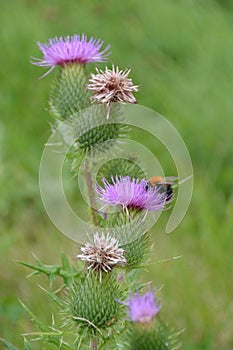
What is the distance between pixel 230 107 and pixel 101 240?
4576mm

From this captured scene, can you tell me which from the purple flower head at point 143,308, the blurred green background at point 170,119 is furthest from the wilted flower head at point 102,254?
the blurred green background at point 170,119

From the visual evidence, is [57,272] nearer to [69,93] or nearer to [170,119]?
[69,93]

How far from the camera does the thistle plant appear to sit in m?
2.47

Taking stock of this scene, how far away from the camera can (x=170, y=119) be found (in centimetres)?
692

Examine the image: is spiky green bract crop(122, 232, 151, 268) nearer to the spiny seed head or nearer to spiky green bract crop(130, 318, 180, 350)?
the spiny seed head

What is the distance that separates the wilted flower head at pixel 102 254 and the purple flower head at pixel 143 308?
209mm

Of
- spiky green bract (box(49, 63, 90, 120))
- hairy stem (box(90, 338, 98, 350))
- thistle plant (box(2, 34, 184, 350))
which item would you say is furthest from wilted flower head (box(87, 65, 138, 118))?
hairy stem (box(90, 338, 98, 350))

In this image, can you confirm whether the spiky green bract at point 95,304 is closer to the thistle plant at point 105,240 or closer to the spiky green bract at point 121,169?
the thistle plant at point 105,240

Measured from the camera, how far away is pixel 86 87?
10.2 ft

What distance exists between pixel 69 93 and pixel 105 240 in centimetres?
89

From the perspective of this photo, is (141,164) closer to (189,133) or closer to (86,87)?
(86,87)

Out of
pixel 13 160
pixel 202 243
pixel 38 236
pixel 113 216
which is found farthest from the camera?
pixel 13 160

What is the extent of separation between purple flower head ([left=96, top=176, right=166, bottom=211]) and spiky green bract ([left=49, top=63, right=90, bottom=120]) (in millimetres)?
589

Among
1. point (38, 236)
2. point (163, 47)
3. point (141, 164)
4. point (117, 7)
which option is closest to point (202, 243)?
point (38, 236)
